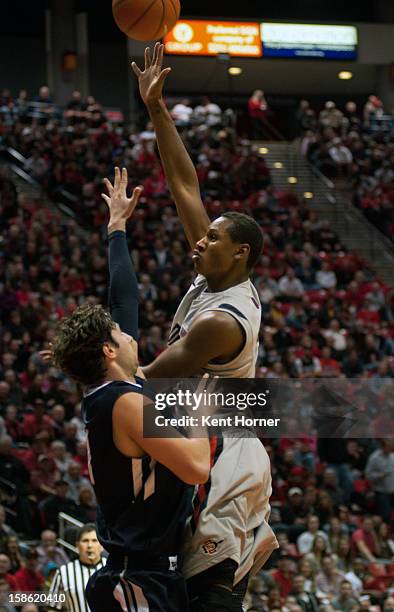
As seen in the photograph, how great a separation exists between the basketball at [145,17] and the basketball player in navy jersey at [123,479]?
196cm

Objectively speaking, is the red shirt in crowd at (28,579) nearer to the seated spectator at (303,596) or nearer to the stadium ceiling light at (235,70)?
the seated spectator at (303,596)

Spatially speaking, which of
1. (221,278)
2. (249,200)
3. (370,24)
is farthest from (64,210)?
(221,278)

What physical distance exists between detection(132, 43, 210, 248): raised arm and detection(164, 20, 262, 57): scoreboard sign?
18.2m

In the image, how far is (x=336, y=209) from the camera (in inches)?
741

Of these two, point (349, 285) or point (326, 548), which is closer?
point (326, 548)

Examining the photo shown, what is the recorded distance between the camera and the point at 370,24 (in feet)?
75.7

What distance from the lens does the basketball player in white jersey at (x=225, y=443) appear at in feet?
10.6

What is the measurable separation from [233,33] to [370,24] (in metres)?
3.28

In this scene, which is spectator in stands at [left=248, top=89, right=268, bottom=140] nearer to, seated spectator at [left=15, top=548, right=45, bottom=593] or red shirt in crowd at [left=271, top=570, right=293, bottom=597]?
red shirt in crowd at [left=271, top=570, right=293, bottom=597]

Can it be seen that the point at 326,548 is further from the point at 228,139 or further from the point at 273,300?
the point at 228,139

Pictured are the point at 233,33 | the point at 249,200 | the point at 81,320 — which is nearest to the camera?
the point at 81,320

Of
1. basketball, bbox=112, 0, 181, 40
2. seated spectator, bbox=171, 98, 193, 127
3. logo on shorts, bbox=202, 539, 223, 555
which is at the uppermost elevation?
seated spectator, bbox=171, 98, 193, 127

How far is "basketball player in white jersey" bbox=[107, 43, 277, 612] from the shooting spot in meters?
3.24

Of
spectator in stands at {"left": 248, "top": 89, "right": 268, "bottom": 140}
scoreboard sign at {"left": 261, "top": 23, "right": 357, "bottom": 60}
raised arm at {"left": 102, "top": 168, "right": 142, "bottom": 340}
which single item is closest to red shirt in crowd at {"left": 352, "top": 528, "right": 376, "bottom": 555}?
raised arm at {"left": 102, "top": 168, "right": 142, "bottom": 340}
